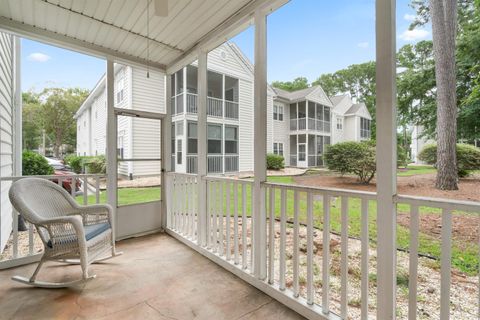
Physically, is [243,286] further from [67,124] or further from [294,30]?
[67,124]

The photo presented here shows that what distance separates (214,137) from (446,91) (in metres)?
2.39

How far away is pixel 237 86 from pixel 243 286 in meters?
2.14

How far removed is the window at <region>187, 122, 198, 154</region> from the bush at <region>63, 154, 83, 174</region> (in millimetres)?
2255

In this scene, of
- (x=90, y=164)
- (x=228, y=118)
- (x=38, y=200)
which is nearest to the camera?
(x=38, y=200)

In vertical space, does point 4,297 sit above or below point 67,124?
below

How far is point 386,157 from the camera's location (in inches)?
57.8

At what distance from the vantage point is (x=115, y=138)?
3531 millimetres

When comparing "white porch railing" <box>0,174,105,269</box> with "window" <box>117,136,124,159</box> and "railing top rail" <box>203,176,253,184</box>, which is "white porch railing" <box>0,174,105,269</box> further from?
"railing top rail" <box>203,176,253,184</box>

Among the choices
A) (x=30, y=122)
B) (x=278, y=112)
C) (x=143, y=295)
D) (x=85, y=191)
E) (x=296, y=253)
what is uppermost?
(x=30, y=122)

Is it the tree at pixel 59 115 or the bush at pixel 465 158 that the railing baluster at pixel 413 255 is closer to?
the bush at pixel 465 158

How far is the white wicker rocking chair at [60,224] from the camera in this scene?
2.22 metres

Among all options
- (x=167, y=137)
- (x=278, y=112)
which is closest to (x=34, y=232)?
(x=167, y=137)

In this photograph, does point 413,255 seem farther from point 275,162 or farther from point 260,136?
point 260,136

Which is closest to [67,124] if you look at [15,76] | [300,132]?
[15,76]
